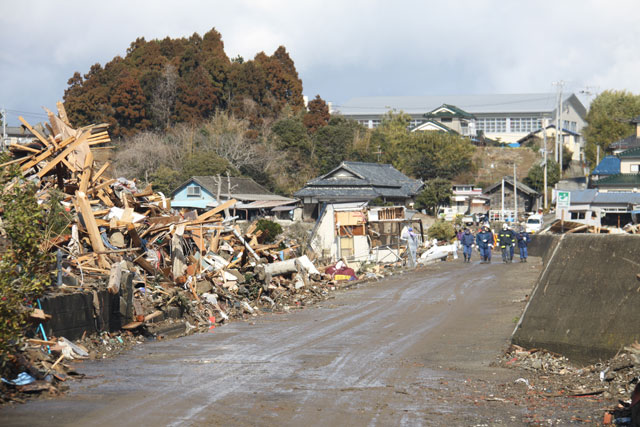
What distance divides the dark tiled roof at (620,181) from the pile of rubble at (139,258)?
45.0 m

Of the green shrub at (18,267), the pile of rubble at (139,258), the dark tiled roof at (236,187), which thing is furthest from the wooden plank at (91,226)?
the dark tiled roof at (236,187)

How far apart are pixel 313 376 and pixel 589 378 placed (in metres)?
3.76

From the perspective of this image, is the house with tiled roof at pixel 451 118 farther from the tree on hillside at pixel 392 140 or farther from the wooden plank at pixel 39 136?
the wooden plank at pixel 39 136

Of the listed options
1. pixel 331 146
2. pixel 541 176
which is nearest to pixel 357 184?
pixel 331 146

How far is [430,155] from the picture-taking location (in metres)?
71.6

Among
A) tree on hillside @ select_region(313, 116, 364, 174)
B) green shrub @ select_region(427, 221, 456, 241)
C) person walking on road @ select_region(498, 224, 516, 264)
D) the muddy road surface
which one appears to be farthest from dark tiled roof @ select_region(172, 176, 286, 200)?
the muddy road surface

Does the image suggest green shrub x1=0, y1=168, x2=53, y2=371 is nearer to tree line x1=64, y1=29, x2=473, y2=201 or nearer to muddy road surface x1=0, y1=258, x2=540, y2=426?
muddy road surface x1=0, y1=258, x2=540, y2=426

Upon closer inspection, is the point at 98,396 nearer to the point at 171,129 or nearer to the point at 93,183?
the point at 93,183

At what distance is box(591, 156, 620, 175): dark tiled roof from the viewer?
63.4m

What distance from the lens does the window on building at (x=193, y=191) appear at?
175ft

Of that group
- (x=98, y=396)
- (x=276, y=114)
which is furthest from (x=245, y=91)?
(x=98, y=396)

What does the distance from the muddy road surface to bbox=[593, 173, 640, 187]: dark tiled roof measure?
1852 inches

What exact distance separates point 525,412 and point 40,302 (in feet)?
24.3

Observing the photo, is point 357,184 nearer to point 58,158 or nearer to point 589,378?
point 58,158
